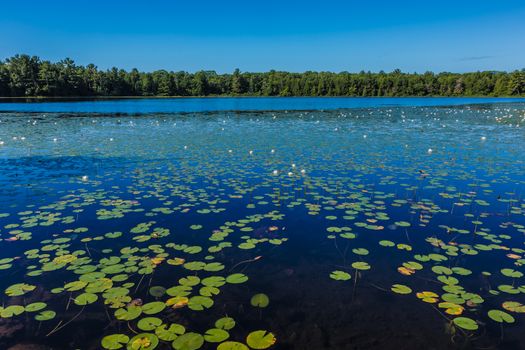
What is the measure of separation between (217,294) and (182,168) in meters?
7.86

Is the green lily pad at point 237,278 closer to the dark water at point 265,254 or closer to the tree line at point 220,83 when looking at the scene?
the dark water at point 265,254

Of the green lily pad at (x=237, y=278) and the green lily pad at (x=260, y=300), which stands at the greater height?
the green lily pad at (x=237, y=278)

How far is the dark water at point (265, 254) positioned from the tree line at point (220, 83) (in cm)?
8593

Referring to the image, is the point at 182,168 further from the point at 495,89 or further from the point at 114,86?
the point at 495,89

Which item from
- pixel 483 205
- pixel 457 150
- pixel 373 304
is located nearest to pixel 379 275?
pixel 373 304

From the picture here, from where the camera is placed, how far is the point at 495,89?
109500mm

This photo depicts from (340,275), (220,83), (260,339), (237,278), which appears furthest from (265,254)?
(220,83)

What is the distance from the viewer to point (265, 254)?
18.4 ft

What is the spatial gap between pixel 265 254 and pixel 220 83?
404 ft

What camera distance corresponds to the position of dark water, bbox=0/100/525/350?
3.84m

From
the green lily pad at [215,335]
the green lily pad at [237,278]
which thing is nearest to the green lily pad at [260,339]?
the green lily pad at [215,335]

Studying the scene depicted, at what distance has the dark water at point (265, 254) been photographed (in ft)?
12.6

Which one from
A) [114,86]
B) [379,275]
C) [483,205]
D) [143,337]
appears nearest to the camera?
[143,337]

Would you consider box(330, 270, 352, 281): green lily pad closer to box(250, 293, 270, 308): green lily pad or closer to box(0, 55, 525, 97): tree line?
box(250, 293, 270, 308): green lily pad
